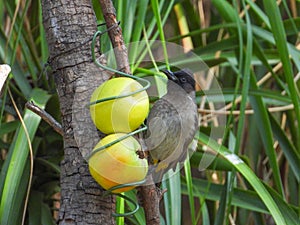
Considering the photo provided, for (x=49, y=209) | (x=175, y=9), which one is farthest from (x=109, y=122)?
(x=175, y=9)

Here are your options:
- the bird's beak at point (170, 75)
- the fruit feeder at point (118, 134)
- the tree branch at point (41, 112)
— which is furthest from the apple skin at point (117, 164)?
the bird's beak at point (170, 75)

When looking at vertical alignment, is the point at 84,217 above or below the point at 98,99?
below

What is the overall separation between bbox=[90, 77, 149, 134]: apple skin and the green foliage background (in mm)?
232

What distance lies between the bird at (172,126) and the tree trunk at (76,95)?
0.09 metres

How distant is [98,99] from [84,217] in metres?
0.15

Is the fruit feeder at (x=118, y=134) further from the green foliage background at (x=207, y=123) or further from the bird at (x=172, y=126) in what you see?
the green foliage background at (x=207, y=123)

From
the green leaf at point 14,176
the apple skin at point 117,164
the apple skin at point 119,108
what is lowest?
the green leaf at point 14,176

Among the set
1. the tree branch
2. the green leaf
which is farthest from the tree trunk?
the green leaf

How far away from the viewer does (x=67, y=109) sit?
2.71ft

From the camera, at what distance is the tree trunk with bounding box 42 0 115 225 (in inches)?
31.3

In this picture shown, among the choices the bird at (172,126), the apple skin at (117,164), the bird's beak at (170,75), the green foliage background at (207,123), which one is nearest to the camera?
the apple skin at (117,164)

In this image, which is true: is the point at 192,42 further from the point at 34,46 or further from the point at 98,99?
the point at 98,99

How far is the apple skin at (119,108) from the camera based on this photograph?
736 millimetres

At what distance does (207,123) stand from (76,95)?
3.51ft
